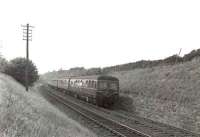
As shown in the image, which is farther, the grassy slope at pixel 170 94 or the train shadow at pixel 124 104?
the train shadow at pixel 124 104

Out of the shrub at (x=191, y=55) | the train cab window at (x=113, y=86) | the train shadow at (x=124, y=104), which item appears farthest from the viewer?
the train cab window at (x=113, y=86)

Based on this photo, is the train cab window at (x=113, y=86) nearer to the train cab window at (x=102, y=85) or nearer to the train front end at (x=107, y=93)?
the train front end at (x=107, y=93)

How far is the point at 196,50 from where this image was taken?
3203 cm

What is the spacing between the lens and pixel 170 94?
81.9ft

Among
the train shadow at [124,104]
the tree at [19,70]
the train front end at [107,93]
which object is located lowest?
the train shadow at [124,104]

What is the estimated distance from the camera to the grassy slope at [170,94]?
2106 cm

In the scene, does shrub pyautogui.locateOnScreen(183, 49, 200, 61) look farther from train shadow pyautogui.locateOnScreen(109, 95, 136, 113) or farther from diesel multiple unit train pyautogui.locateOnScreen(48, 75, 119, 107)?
diesel multiple unit train pyautogui.locateOnScreen(48, 75, 119, 107)

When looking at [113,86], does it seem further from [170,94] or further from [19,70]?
[19,70]

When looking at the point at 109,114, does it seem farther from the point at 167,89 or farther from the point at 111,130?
the point at 111,130

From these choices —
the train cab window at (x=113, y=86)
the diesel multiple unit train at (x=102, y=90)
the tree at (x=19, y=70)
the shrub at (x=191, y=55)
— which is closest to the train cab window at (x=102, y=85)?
the diesel multiple unit train at (x=102, y=90)

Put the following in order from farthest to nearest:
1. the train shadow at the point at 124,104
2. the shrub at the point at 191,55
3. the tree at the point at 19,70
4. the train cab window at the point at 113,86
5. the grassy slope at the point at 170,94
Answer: the tree at the point at 19,70
the train cab window at the point at 113,86
the shrub at the point at 191,55
the train shadow at the point at 124,104
the grassy slope at the point at 170,94

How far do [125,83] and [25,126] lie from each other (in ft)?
88.5

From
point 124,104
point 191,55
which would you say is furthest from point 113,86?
point 191,55

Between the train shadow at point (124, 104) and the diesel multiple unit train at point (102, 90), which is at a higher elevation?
the diesel multiple unit train at point (102, 90)
